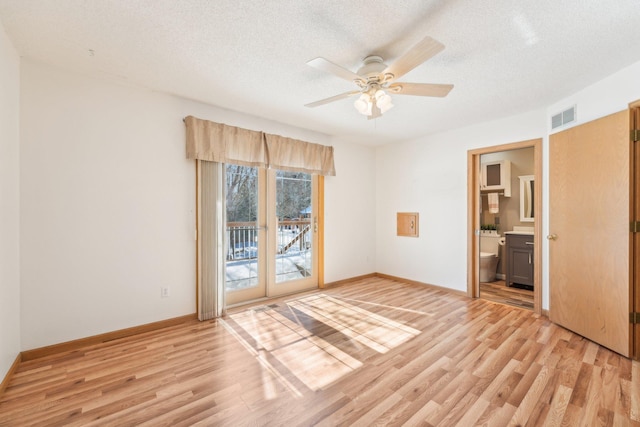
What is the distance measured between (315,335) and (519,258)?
3746 millimetres

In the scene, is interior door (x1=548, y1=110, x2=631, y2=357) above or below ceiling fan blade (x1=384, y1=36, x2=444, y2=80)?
below

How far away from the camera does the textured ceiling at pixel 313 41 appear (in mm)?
1786

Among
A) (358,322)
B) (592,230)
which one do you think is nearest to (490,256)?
(592,230)

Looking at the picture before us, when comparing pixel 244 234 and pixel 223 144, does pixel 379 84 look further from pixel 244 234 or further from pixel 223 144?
pixel 244 234

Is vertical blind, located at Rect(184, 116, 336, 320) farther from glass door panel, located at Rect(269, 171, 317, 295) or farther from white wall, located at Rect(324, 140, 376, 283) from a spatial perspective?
white wall, located at Rect(324, 140, 376, 283)

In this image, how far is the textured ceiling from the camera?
5.86 feet

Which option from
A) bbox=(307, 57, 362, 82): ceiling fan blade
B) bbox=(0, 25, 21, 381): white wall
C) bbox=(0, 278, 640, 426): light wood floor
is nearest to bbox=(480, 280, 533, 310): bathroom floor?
bbox=(0, 278, 640, 426): light wood floor

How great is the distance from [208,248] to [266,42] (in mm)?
2277

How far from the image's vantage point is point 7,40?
2.07m

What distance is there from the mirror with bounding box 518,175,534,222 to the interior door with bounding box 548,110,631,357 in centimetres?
200

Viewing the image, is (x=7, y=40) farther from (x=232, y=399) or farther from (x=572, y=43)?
(x=572, y=43)

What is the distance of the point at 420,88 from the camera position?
7.45ft

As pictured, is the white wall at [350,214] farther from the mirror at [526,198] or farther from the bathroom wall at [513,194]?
the mirror at [526,198]

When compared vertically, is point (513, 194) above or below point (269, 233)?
above
